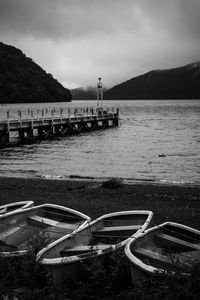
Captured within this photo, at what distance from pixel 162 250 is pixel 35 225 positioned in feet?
10.7

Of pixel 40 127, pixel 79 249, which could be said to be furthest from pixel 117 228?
pixel 40 127

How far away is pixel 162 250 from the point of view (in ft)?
23.1

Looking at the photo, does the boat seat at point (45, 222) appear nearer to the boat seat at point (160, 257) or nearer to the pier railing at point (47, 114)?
the boat seat at point (160, 257)

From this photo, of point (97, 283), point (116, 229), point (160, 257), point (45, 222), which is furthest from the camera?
point (45, 222)

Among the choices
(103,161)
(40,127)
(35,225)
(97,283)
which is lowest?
(103,161)

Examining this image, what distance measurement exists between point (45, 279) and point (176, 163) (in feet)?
70.1

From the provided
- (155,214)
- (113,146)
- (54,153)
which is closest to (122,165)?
(54,153)

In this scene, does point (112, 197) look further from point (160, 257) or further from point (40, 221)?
point (160, 257)

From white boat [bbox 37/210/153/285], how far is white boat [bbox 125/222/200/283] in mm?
289

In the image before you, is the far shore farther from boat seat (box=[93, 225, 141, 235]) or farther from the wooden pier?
the wooden pier

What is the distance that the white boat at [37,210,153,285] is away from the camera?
6188mm

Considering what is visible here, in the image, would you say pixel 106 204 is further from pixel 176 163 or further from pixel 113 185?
pixel 176 163

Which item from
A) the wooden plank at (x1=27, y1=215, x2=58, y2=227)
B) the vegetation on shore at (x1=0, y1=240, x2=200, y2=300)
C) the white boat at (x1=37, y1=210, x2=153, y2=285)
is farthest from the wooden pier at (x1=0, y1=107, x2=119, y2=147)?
the vegetation on shore at (x1=0, y1=240, x2=200, y2=300)

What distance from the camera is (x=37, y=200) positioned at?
45.9ft
